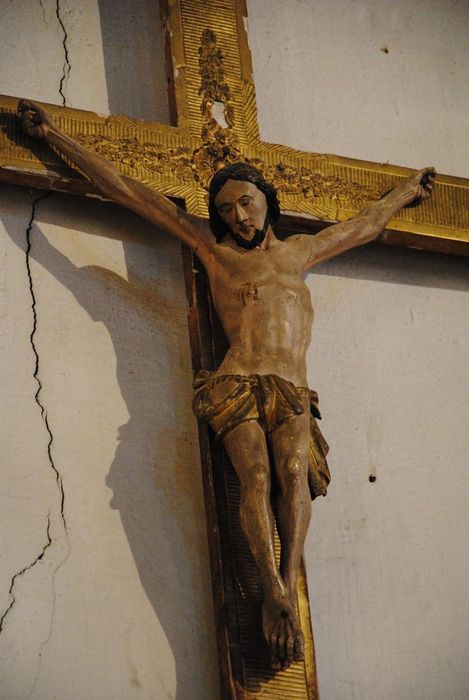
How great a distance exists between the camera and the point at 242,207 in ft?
13.0

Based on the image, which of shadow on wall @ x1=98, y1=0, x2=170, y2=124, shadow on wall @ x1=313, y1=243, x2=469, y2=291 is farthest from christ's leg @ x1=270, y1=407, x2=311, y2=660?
shadow on wall @ x1=98, y1=0, x2=170, y2=124

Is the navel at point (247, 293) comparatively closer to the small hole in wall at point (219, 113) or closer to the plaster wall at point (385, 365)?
the plaster wall at point (385, 365)

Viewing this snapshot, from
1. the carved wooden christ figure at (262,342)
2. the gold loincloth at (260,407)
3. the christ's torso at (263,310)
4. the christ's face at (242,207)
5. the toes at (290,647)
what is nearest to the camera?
the toes at (290,647)

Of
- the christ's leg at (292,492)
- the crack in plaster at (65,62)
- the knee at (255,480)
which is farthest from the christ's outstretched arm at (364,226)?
the crack in plaster at (65,62)

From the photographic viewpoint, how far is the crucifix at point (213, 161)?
4.01m

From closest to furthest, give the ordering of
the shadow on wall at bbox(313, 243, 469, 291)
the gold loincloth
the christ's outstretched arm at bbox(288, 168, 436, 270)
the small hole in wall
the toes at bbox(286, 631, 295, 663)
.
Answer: the toes at bbox(286, 631, 295, 663)
the gold loincloth
the christ's outstretched arm at bbox(288, 168, 436, 270)
the small hole in wall
the shadow on wall at bbox(313, 243, 469, 291)

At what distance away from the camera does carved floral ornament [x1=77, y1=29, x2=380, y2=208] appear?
4.16 m

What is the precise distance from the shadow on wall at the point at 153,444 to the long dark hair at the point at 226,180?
22cm

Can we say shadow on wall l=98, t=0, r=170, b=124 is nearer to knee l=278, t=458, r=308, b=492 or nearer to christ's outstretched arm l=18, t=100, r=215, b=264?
christ's outstretched arm l=18, t=100, r=215, b=264

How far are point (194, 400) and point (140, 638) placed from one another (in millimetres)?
579

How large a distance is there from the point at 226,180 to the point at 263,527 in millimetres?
930

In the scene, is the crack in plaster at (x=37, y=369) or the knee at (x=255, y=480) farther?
the crack in plaster at (x=37, y=369)

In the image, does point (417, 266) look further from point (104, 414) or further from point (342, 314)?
point (104, 414)

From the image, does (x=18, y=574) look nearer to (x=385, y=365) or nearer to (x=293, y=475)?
(x=293, y=475)
